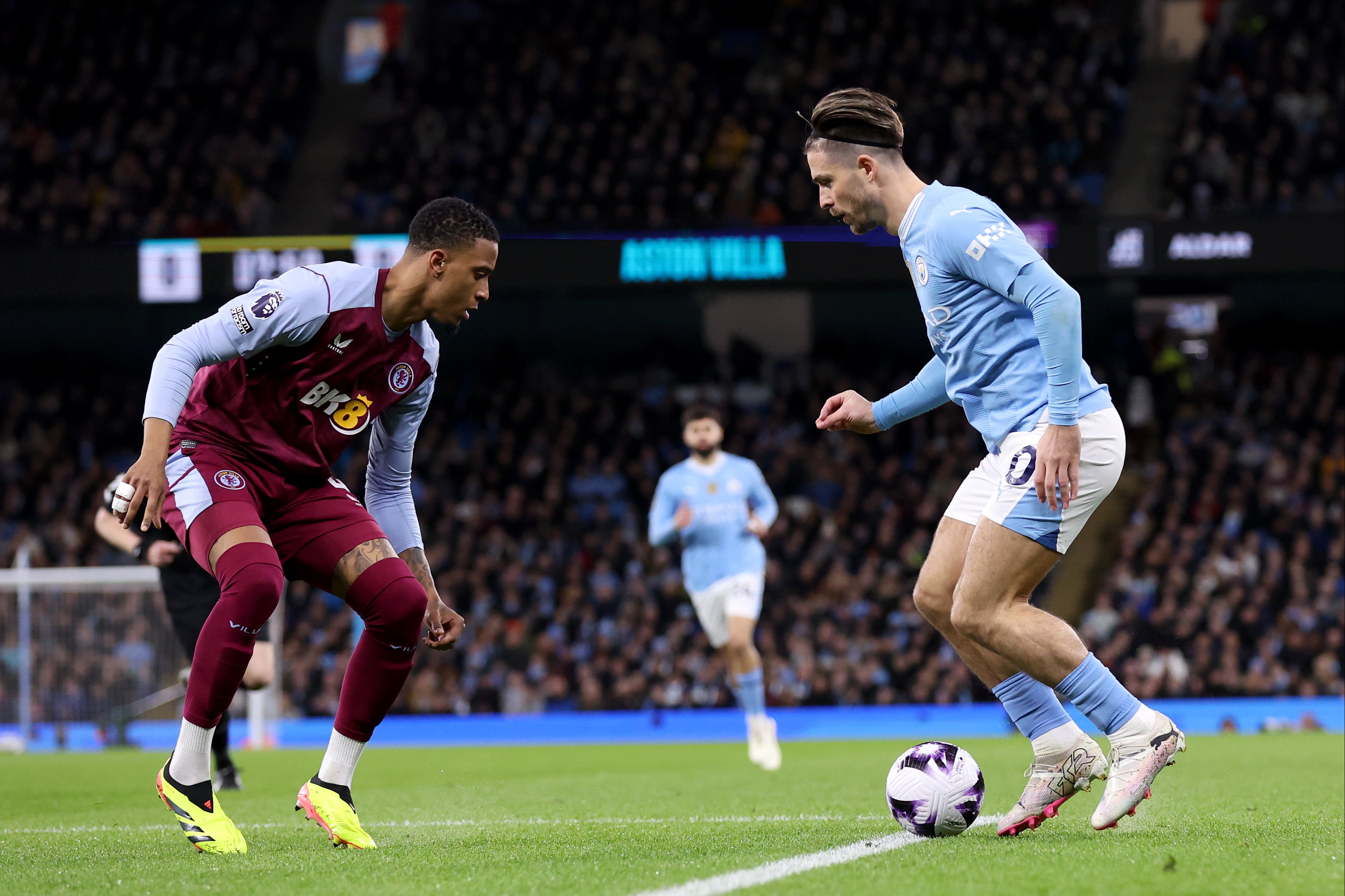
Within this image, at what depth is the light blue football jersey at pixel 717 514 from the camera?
33.8ft

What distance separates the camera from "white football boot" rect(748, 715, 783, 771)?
9.35 meters

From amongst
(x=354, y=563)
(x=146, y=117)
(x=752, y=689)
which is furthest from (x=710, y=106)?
(x=354, y=563)

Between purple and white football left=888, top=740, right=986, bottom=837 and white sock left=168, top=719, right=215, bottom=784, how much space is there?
211 centimetres

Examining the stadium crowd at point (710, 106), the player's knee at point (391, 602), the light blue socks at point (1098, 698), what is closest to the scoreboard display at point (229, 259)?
the stadium crowd at point (710, 106)

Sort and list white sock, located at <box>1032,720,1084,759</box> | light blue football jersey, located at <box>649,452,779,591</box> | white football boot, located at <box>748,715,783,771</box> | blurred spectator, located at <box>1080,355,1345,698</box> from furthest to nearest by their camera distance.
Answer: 1. blurred spectator, located at <box>1080,355,1345,698</box>
2. light blue football jersey, located at <box>649,452,779,591</box>
3. white football boot, located at <box>748,715,783,771</box>
4. white sock, located at <box>1032,720,1084,759</box>

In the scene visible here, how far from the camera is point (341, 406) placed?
15.0 ft

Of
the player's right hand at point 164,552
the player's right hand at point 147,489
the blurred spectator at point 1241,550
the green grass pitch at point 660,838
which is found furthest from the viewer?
the blurred spectator at point 1241,550

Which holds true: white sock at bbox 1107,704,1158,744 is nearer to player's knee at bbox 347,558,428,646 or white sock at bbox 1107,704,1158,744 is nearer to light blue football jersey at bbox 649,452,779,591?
player's knee at bbox 347,558,428,646

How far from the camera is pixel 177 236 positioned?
17.7 meters

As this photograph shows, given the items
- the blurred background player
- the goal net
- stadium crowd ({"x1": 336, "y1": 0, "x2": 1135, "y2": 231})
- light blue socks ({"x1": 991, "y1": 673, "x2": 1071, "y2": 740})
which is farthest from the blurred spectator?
light blue socks ({"x1": 991, "y1": 673, "x2": 1071, "y2": 740})

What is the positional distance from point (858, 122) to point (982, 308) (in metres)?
0.69

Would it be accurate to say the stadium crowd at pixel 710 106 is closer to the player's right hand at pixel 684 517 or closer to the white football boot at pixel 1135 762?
the player's right hand at pixel 684 517

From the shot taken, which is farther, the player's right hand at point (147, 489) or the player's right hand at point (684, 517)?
the player's right hand at point (684, 517)

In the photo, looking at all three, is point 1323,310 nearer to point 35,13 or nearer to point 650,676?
point 650,676
